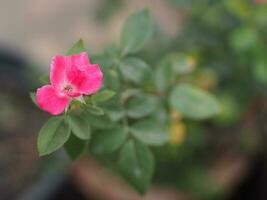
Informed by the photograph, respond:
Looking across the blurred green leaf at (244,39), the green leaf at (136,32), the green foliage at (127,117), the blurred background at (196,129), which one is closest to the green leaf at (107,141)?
the green foliage at (127,117)

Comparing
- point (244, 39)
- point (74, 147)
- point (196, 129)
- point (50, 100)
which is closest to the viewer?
point (50, 100)

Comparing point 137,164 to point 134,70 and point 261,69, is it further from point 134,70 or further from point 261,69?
point 261,69

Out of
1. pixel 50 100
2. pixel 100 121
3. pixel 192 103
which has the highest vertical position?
pixel 50 100

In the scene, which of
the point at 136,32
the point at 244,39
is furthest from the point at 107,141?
the point at 244,39

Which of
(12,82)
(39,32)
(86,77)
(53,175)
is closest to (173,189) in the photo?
(53,175)

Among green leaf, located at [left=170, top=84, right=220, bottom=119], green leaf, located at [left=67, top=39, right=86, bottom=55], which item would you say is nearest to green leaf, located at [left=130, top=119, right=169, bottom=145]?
green leaf, located at [left=170, top=84, right=220, bottom=119]
